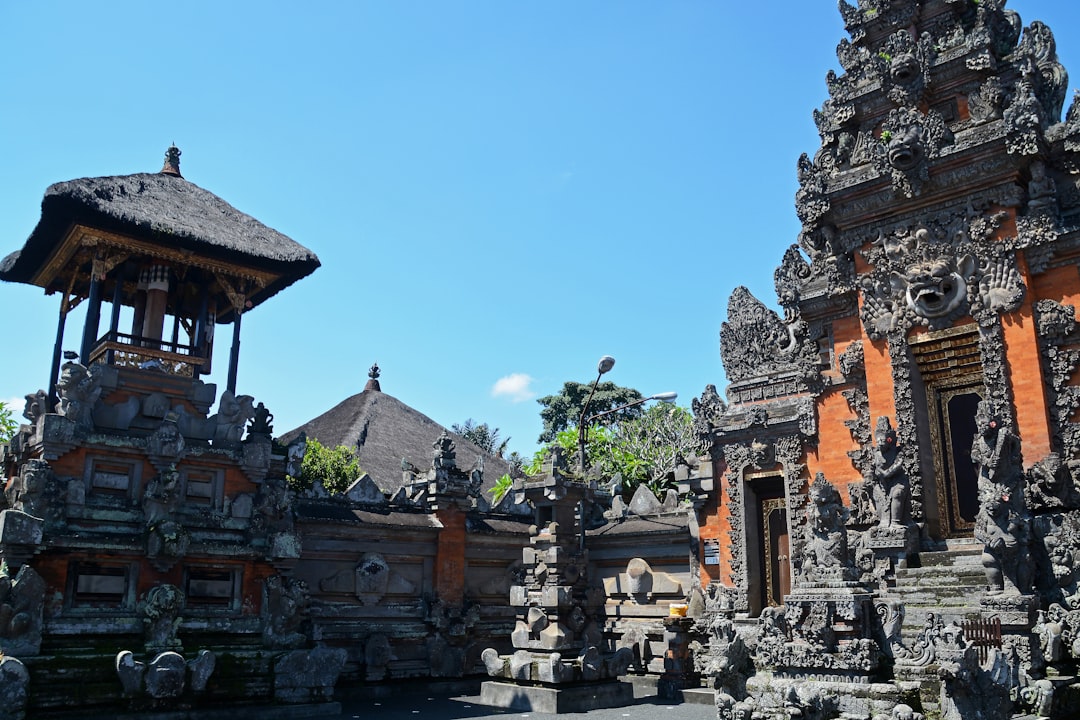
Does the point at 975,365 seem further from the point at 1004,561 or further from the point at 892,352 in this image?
the point at 1004,561

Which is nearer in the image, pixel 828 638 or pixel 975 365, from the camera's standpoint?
pixel 828 638

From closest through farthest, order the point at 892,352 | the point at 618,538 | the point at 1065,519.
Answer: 1. the point at 1065,519
2. the point at 892,352
3. the point at 618,538

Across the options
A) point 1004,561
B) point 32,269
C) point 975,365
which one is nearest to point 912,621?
point 1004,561

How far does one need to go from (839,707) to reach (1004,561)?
2956mm

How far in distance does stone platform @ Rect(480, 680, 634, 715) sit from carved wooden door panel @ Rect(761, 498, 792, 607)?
3.71 metres

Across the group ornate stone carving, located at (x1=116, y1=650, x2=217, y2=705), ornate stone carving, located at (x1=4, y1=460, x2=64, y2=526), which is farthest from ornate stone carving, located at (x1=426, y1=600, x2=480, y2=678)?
ornate stone carving, located at (x1=4, y1=460, x2=64, y2=526)

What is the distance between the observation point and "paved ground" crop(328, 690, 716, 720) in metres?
13.5

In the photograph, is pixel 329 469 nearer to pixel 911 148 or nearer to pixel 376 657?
pixel 376 657

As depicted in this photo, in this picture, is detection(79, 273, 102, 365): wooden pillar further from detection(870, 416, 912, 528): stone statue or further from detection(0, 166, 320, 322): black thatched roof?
detection(870, 416, 912, 528): stone statue

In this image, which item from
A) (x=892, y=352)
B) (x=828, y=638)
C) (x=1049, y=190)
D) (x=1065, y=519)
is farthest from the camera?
(x=892, y=352)

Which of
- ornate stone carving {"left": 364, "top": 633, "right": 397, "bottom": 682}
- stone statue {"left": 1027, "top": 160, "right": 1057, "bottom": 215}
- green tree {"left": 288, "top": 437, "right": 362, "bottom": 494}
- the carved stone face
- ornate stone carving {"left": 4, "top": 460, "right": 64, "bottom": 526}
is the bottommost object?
ornate stone carving {"left": 364, "top": 633, "right": 397, "bottom": 682}

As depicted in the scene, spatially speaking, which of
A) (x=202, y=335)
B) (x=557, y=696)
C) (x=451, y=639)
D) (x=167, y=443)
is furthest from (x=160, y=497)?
(x=557, y=696)

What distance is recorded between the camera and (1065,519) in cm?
1141

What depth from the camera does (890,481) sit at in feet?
43.1
